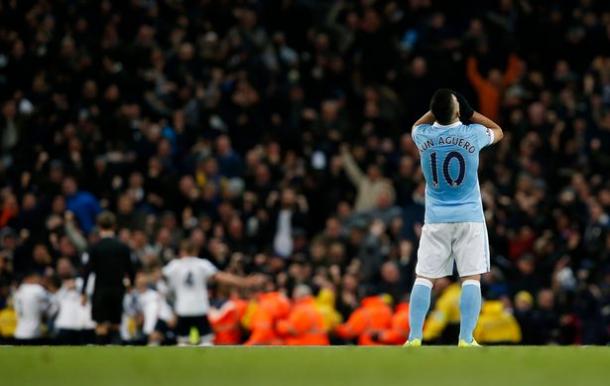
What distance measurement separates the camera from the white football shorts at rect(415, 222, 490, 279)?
12.4 m

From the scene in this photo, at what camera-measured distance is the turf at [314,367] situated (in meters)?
10.2

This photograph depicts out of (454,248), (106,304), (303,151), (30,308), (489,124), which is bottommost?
(30,308)

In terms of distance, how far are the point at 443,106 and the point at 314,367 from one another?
2708mm

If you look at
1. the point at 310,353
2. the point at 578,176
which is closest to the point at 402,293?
the point at 578,176

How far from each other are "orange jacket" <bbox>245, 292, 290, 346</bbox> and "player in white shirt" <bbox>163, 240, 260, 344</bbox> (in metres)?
0.61

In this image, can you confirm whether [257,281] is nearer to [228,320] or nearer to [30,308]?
[228,320]

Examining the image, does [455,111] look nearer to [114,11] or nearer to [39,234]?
[39,234]

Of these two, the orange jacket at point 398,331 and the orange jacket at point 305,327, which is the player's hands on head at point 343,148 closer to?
the orange jacket at point 398,331

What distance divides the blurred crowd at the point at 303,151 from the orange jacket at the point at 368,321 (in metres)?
0.03

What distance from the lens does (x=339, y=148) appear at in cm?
2438

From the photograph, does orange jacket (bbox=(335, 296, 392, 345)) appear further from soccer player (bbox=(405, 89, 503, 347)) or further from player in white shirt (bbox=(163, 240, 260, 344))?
soccer player (bbox=(405, 89, 503, 347))

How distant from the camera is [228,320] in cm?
2059

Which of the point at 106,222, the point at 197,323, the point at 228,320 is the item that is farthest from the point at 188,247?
the point at 106,222

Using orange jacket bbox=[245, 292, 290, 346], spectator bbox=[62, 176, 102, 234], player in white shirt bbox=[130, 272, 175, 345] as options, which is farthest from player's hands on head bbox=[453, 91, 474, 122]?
spectator bbox=[62, 176, 102, 234]
